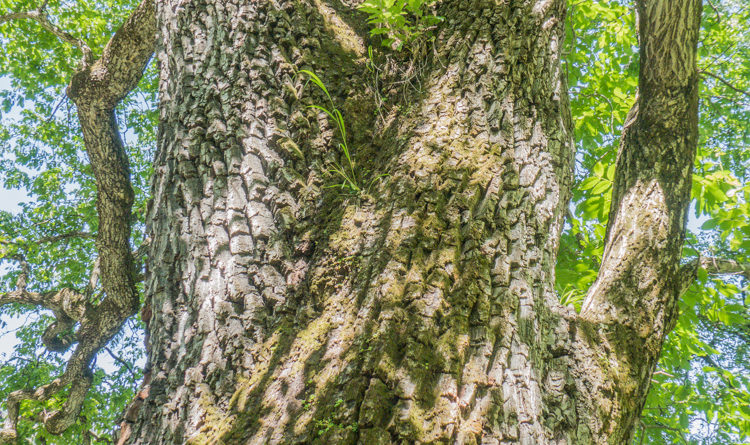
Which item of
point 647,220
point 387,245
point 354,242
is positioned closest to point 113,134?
point 354,242

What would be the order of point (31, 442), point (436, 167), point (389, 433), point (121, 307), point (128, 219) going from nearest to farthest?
1. point (389, 433)
2. point (436, 167)
3. point (128, 219)
4. point (121, 307)
5. point (31, 442)

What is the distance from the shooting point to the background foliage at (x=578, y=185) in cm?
332

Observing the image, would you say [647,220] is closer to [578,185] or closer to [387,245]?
[387,245]

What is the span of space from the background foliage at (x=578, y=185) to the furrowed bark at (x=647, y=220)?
711 millimetres

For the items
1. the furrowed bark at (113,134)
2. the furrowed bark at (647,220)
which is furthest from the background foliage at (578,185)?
the furrowed bark at (113,134)

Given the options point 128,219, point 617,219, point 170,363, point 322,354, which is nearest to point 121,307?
point 128,219

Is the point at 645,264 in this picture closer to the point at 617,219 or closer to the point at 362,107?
the point at 617,219

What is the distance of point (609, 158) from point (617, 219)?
2144mm

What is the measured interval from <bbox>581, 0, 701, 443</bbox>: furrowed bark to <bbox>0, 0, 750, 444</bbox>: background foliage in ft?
2.33

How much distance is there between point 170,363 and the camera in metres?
1.44

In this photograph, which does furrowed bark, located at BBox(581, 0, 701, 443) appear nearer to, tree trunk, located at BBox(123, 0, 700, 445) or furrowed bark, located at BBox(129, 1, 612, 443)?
tree trunk, located at BBox(123, 0, 700, 445)

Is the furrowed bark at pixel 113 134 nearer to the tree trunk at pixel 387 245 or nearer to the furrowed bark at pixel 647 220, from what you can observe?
the tree trunk at pixel 387 245

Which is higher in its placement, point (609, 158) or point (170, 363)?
point (609, 158)

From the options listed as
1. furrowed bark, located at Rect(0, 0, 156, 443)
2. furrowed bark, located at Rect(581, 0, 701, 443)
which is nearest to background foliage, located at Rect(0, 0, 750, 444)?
furrowed bark, located at Rect(581, 0, 701, 443)
